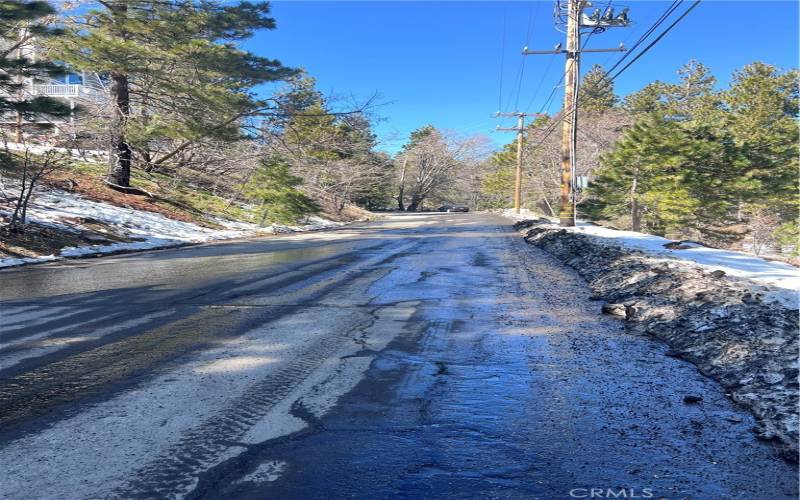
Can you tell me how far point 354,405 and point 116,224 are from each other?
1526cm

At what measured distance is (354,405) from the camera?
365 cm

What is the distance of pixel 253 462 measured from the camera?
9.31 feet

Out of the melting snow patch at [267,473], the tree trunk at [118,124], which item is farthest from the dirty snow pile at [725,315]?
the tree trunk at [118,124]

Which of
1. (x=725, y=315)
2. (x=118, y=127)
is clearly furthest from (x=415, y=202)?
(x=725, y=315)

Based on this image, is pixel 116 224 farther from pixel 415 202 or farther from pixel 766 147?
pixel 415 202

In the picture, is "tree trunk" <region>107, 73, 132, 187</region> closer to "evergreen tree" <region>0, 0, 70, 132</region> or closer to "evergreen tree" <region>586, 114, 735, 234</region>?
"evergreen tree" <region>0, 0, 70, 132</region>

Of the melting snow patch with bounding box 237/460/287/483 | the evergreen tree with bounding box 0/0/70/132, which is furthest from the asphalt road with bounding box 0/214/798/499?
the evergreen tree with bounding box 0/0/70/132

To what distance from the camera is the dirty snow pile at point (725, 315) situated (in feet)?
11.9

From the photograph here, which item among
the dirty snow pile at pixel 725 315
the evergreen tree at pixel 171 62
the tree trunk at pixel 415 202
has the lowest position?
Result: the dirty snow pile at pixel 725 315

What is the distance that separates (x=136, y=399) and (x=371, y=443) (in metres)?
1.77

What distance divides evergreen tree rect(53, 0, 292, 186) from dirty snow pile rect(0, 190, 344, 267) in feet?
10.1

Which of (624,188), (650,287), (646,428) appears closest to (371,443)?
(646,428)

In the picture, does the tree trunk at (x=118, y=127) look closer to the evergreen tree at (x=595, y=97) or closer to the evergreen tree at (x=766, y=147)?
the evergreen tree at (x=766, y=147)

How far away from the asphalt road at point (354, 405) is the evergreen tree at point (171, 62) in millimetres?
11013
